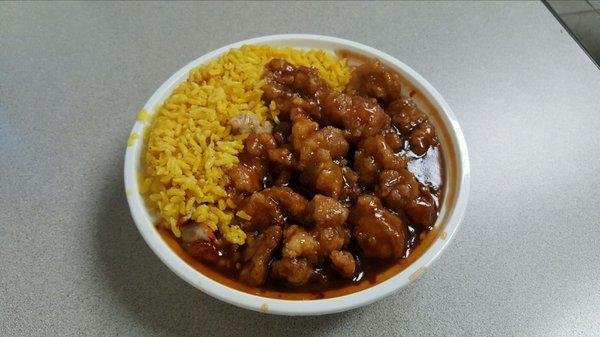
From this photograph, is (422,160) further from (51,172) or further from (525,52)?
(51,172)

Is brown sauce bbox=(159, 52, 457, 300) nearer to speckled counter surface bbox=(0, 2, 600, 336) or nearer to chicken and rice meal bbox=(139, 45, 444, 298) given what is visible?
chicken and rice meal bbox=(139, 45, 444, 298)

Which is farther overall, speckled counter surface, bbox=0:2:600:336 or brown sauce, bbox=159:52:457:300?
speckled counter surface, bbox=0:2:600:336

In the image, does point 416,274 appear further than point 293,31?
No

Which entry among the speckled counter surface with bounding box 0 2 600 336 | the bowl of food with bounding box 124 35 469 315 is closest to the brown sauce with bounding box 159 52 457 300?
the bowl of food with bounding box 124 35 469 315

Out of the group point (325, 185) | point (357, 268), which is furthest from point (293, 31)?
point (357, 268)

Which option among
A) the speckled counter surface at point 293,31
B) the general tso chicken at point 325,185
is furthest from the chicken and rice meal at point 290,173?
the speckled counter surface at point 293,31

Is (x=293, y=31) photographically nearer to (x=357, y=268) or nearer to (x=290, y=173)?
(x=290, y=173)

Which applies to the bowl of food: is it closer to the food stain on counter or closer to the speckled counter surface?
the food stain on counter

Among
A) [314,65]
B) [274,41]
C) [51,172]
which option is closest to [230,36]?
[274,41]
